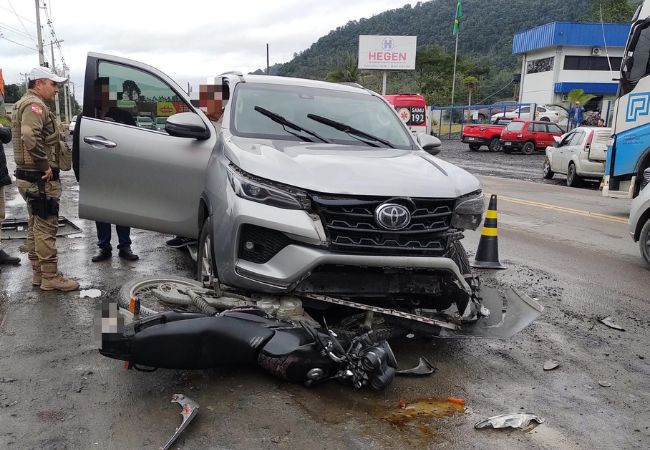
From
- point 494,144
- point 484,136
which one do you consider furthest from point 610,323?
point 494,144

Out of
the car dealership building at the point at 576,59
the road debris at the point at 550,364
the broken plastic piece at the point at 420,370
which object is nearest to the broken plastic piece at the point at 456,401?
the broken plastic piece at the point at 420,370

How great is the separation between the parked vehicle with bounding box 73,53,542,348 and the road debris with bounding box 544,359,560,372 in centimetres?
30

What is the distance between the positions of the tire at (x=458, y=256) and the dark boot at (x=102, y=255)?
417 centimetres

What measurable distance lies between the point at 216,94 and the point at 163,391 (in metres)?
3.00

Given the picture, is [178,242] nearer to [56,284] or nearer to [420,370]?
[56,284]

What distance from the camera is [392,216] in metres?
3.59

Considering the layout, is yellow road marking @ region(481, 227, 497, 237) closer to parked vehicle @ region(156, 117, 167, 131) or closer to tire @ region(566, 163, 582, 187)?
parked vehicle @ region(156, 117, 167, 131)

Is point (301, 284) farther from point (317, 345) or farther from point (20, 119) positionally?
point (20, 119)

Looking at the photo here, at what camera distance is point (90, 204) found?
5.22 meters

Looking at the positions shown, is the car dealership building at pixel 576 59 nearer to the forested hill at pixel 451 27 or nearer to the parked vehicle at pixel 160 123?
the forested hill at pixel 451 27

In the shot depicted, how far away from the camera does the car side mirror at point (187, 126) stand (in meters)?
4.64

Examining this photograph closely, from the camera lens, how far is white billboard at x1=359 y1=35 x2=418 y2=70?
49969mm

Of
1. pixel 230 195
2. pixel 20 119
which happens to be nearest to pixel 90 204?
pixel 20 119

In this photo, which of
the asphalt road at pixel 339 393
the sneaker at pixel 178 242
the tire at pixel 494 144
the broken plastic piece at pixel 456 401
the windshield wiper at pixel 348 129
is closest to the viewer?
the asphalt road at pixel 339 393
